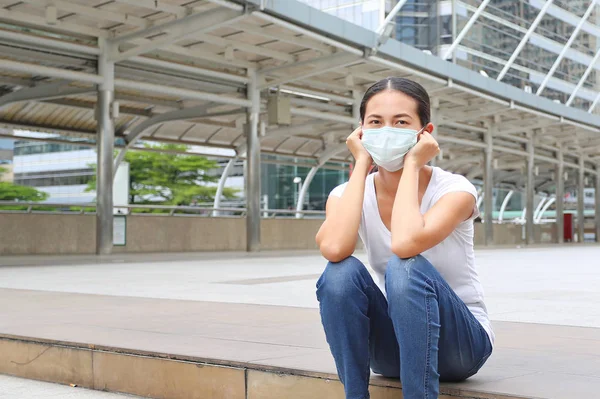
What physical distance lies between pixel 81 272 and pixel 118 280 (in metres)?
2.23

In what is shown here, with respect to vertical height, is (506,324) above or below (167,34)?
below

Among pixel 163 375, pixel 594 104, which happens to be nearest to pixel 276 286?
pixel 163 375

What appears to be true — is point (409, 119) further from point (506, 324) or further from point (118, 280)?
point (118, 280)

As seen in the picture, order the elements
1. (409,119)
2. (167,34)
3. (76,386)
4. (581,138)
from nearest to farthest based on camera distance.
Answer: (409,119), (76,386), (167,34), (581,138)

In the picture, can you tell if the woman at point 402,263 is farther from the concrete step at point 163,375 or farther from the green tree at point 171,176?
the green tree at point 171,176

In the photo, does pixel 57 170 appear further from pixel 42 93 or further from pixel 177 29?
pixel 177 29

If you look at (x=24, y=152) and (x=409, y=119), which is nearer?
(x=409, y=119)

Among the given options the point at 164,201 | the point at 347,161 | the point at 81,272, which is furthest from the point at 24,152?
the point at 81,272

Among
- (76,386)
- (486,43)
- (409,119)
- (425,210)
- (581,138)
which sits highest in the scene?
(486,43)

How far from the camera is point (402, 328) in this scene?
2861 mm

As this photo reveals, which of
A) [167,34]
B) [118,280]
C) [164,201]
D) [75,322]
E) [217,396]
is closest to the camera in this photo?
[217,396]

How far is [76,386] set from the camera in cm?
439

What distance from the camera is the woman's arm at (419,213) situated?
2.94 metres

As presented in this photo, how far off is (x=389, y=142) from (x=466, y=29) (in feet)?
88.7
